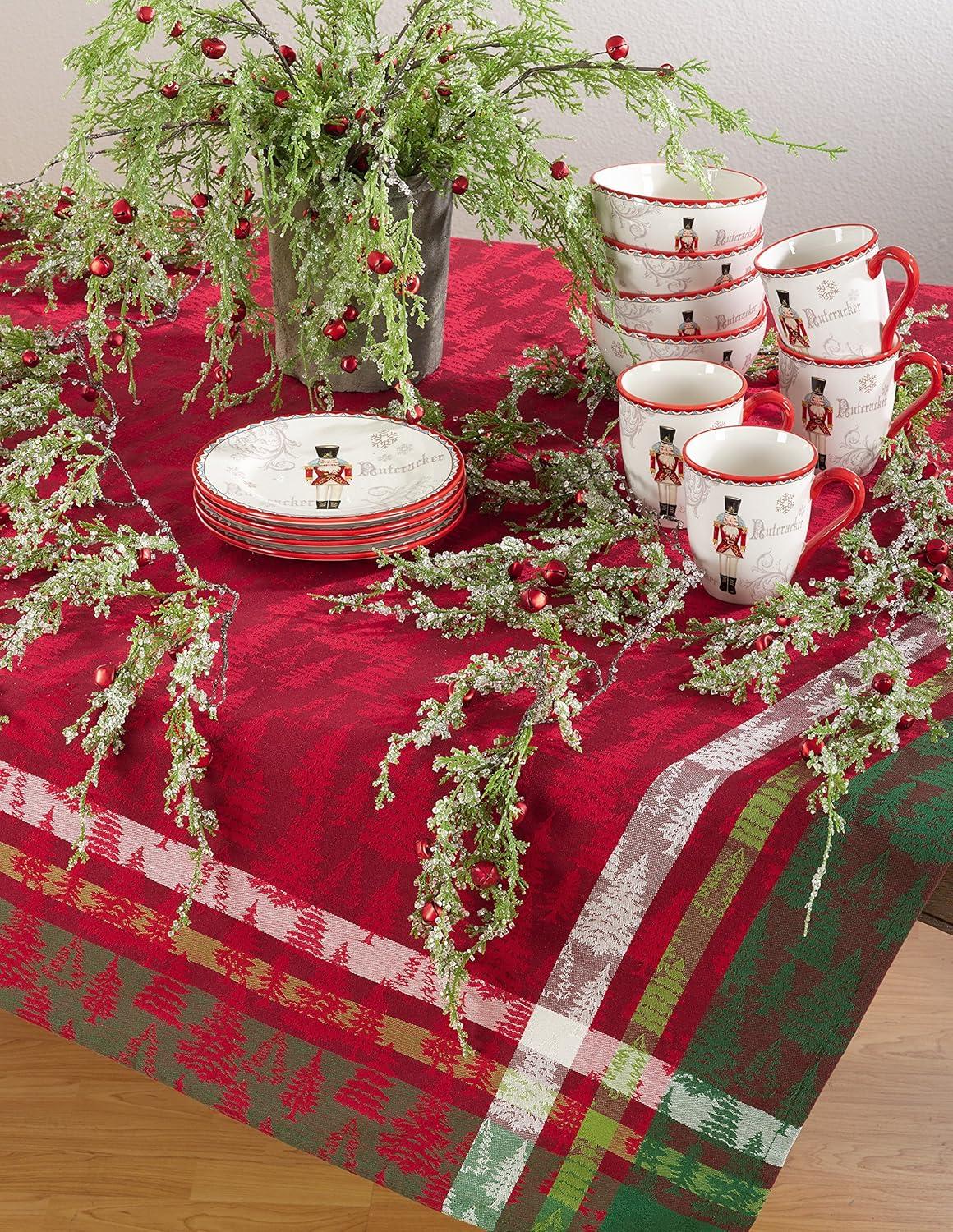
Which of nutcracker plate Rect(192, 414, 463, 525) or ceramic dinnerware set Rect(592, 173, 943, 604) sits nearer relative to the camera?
ceramic dinnerware set Rect(592, 173, 943, 604)

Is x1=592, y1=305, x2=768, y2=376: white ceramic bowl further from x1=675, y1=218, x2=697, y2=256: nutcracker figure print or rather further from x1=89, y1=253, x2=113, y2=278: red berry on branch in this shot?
x1=89, y1=253, x2=113, y2=278: red berry on branch

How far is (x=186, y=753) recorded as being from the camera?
0.76 metres

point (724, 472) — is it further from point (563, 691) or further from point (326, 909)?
point (326, 909)

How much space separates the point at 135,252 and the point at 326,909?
0.62m

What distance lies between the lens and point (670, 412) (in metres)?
0.91

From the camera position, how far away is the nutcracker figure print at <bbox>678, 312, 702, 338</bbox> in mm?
1074

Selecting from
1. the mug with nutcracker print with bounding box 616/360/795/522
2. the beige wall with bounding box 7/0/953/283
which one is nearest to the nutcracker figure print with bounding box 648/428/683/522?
the mug with nutcracker print with bounding box 616/360/795/522

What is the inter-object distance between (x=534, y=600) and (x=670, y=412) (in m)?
0.20

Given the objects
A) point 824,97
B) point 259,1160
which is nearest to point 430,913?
point 259,1160

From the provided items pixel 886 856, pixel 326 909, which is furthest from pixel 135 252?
pixel 886 856

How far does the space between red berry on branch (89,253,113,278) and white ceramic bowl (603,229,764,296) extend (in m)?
0.42

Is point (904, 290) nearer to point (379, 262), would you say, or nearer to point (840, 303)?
point (840, 303)

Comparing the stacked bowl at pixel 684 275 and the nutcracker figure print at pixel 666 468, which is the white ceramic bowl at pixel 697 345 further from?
the nutcracker figure print at pixel 666 468

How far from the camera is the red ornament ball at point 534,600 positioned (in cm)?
82
